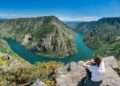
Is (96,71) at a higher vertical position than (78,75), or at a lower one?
higher

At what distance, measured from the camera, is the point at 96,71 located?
20.0 m

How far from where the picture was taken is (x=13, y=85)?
26.3 m

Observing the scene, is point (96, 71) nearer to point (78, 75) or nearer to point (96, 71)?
point (96, 71)

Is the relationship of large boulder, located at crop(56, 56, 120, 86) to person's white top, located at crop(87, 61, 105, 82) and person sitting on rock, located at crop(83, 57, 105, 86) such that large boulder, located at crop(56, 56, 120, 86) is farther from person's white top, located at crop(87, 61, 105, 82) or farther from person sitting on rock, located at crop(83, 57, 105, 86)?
person's white top, located at crop(87, 61, 105, 82)

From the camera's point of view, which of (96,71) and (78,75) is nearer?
(96,71)

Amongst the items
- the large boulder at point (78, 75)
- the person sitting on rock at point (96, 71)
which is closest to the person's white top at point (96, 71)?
the person sitting on rock at point (96, 71)

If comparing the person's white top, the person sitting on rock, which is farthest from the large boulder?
the person's white top

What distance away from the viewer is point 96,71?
20.0m

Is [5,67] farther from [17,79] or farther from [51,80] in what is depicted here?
[51,80]

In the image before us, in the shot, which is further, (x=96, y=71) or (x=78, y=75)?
(x=78, y=75)

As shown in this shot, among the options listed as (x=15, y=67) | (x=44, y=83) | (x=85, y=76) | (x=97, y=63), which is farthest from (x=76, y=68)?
(x=15, y=67)

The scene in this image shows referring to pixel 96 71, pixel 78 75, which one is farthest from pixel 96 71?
pixel 78 75

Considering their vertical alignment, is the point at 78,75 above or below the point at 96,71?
below

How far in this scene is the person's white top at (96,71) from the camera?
19.9 m
